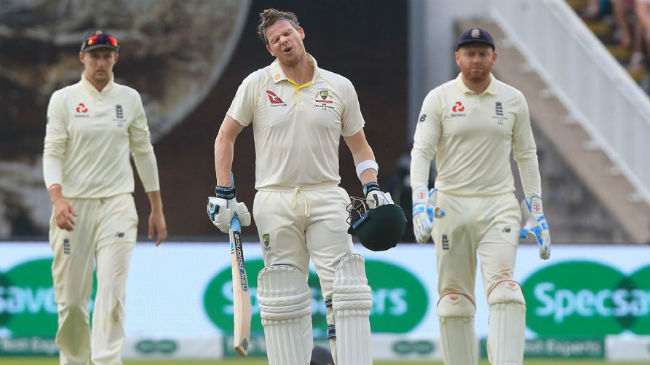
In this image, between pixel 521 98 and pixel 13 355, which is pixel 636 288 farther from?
pixel 13 355

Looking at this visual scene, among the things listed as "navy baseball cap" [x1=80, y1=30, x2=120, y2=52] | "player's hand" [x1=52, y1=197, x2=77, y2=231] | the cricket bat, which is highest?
"navy baseball cap" [x1=80, y1=30, x2=120, y2=52]

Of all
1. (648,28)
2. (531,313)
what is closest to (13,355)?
(531,313)

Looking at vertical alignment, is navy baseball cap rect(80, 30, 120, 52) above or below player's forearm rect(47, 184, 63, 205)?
above

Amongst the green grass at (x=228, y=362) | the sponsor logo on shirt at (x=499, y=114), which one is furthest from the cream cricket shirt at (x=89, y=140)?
the green grass at (x=228, y=362)

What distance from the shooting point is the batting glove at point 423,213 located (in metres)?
7.87

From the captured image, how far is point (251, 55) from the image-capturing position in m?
14.3

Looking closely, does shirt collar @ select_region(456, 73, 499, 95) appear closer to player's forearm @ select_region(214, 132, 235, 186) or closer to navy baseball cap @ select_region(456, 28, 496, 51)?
navy baseball cap @ select_region(456, 28, 496, 51)

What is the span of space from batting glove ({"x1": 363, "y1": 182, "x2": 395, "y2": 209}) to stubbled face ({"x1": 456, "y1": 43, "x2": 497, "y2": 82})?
4.16 feet

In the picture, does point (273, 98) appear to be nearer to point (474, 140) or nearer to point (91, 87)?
point (474, 140)

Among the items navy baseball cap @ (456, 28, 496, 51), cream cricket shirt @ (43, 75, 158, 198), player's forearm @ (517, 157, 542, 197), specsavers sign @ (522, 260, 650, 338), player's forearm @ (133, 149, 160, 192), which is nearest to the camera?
navy baseball cap @ (456, 28, 496, 51)

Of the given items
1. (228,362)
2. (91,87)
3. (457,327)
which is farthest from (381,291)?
(91,87)

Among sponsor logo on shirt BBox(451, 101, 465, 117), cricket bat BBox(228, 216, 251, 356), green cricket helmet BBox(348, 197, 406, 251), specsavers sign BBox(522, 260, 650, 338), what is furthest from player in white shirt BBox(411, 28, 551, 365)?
specsavers sign BBox(522, 260, 650, 338)

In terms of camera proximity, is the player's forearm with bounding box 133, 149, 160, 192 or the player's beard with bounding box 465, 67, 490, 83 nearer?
the player's beard with bounding box 465, 67, 490, 83

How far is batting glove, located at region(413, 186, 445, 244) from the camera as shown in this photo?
7871 millimetres
